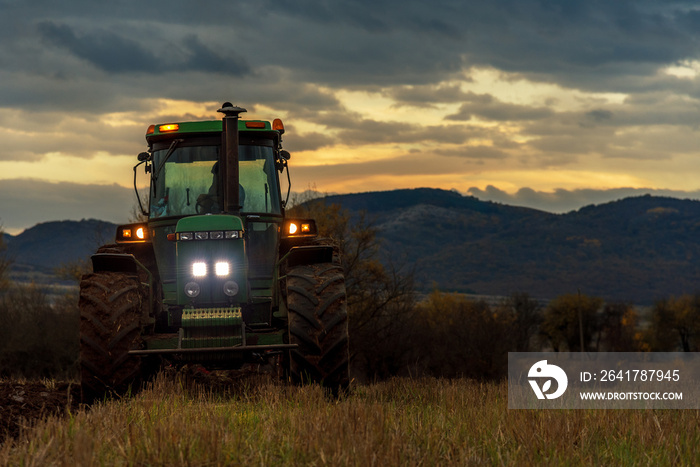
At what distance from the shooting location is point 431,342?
57.2m

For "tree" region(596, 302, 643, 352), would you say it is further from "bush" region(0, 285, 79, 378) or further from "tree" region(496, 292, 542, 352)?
"bush" region(0, 285, 79, 378)

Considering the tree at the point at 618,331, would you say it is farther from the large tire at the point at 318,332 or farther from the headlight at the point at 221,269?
the headlight at the point at 221,269

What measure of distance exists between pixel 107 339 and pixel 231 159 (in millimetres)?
2548

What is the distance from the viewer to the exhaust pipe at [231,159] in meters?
10.2

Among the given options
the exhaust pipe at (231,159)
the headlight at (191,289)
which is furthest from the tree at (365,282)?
the headlight at (191,289)

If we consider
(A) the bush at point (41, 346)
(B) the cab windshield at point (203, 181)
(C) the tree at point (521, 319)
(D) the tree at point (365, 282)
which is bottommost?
(C) the tree at point (521, 319)

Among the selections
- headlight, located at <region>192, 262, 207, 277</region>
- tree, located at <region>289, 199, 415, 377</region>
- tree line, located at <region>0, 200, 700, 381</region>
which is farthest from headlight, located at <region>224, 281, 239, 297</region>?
tree, located at <region>289, 199, 415, 377</region>

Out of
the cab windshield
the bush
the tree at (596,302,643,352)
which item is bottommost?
the tree at (596,302,643,352)

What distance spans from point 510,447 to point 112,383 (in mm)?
5144

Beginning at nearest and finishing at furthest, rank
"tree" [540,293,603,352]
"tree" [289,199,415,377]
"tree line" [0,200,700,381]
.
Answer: "tree" [289,199,415,377]
"tree line" [0,200,700,381]
"tree" [540,293,603,352]

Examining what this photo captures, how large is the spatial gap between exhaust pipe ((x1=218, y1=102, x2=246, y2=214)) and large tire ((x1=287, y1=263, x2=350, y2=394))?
1313 mm

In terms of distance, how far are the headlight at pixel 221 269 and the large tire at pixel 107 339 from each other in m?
1.00

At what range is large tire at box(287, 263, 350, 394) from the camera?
9625mm

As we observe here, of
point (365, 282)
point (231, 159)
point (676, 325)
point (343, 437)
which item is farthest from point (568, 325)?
point (343, 437)
